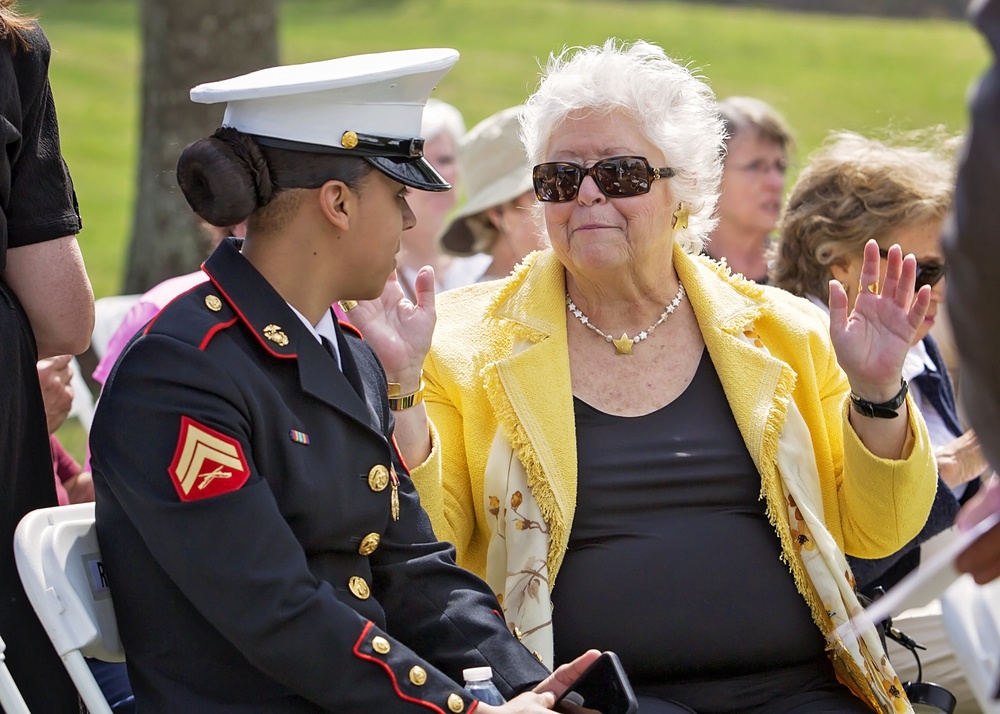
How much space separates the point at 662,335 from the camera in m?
3.29

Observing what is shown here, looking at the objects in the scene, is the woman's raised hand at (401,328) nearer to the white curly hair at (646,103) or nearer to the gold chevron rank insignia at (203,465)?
the white curly hair at (646,103)

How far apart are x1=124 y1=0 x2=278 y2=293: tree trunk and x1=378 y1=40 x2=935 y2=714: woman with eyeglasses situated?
5.01 meters

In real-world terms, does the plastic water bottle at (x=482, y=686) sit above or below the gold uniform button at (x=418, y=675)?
below

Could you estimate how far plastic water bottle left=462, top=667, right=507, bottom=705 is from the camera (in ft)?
7.97

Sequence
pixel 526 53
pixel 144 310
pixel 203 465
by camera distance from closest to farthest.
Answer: pixel 203 465, pixel 144 310, pixel 526 53

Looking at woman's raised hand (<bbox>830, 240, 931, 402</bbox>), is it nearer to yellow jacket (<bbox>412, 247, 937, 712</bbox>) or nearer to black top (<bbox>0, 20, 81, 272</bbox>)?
yellow jacket (<bbox>412, 247, 937, 712</bbox>)

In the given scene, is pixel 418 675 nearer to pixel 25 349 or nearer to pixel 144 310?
pixel 25 349

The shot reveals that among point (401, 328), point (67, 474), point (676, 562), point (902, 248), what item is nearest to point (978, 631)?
point (676, 562)

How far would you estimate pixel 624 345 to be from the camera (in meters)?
3.23

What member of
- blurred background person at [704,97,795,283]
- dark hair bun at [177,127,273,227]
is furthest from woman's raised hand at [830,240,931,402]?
blurred background person at [704,97,795,283]

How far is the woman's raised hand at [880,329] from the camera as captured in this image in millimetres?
2912

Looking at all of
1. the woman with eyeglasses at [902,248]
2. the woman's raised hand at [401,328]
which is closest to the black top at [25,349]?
the woman's raised hand at [401,328]

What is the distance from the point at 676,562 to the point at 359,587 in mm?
874

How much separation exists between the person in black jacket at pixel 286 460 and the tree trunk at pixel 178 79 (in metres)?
5.62
